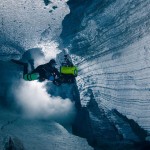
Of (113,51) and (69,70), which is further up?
(113,51)

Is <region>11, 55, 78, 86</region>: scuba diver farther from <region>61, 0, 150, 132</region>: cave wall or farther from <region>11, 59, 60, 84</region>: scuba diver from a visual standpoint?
<region>61, 0, 150, 132</region>: cave wall

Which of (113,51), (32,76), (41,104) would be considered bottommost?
(41,104)

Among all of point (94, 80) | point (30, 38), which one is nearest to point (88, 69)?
point (94, 80)

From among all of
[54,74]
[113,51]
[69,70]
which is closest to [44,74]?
[54,74]

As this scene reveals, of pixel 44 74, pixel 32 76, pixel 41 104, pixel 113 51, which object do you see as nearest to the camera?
pixel 32 76

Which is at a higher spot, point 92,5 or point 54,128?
point 92,5

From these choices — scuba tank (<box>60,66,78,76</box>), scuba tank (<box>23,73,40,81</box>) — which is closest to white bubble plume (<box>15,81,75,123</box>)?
scuba tank (<box>23,73,40,81</box>)

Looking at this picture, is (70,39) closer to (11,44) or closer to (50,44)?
(50,44)

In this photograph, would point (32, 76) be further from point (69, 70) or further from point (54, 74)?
point (69, 70)
